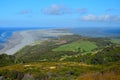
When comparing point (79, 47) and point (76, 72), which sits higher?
point (76, 72)

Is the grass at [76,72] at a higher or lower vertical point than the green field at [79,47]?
higher

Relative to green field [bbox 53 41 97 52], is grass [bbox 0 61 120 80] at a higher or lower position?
higher

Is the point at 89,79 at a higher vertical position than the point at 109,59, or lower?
higher

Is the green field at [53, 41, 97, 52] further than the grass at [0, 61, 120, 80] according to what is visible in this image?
Yes

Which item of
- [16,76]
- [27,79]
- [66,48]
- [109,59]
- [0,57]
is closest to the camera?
[27,79]

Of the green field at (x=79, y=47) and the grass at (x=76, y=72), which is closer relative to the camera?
the grass at (x=76, y=72)

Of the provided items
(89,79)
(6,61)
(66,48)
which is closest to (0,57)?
(6,61)

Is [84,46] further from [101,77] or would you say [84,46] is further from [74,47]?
[101,77]

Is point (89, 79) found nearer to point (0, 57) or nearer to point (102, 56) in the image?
point (0, 57)

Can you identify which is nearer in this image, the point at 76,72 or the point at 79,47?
the point at 76,72

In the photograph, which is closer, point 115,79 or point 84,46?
point 115,79

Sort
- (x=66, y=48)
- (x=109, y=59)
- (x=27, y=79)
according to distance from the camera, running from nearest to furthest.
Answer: (x=27, y=79) → (x=109, y=59) → (x=66, y=48)
